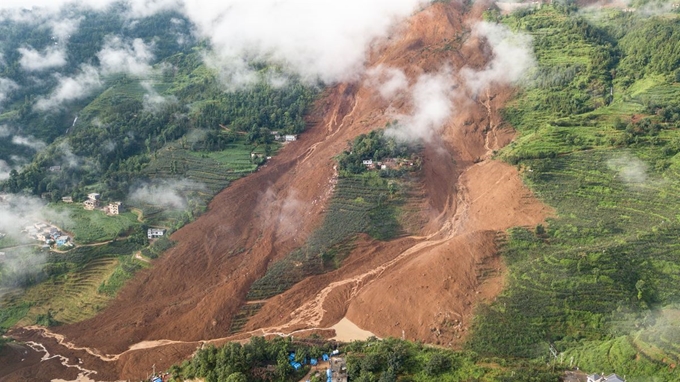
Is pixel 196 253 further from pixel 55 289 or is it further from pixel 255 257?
pixel 55 289

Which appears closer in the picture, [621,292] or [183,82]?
[621,292]

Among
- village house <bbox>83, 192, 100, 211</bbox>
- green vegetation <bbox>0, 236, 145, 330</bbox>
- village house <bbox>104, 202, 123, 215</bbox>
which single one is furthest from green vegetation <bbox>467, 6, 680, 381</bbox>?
village house <bbox>83, 192, 100, 211</bbox>

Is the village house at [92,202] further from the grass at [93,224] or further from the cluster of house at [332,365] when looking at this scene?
the cluster of house at [332,365]

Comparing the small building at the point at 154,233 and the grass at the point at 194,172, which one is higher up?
the grass at the point at 194,172

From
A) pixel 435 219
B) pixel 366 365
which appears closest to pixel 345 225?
pixel 435 219

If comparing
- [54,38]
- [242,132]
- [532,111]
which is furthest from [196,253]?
[54,38]

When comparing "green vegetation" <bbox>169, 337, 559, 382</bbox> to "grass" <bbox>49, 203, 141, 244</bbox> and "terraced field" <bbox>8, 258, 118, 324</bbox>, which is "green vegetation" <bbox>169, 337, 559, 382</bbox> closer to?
"terraced field" <bbox>8, 258, 118, 324</bbox>

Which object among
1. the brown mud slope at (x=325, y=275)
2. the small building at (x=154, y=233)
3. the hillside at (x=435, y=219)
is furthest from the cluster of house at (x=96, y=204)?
the brown mud slope at (x=325, y=275)
